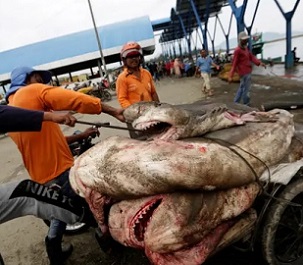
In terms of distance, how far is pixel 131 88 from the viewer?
11.8 ft

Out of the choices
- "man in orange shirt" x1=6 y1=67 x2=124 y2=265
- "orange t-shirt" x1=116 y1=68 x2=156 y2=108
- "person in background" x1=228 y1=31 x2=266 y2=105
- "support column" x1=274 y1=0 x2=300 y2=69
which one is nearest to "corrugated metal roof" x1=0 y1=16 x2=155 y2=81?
"support column" x1=274 y1=0 x2=300 y2=69

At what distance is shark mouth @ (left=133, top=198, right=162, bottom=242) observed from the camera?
1.67 meters

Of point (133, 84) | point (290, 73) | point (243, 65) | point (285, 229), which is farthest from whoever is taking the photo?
point (290, 73)

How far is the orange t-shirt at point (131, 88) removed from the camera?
3572mm

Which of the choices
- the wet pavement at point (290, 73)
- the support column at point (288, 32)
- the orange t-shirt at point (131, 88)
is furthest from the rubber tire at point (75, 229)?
the support column at point (288, 32)

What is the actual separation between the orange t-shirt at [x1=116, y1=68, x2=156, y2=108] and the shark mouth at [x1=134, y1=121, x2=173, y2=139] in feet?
5.28

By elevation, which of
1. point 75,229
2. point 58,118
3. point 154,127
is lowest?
point 75,229

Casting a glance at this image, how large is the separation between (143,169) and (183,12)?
29.0 m

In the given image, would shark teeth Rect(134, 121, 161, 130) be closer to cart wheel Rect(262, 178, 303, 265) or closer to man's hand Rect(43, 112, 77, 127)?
man's hand Rect(43, 112, 77, 127)

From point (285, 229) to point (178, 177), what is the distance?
1024 mm

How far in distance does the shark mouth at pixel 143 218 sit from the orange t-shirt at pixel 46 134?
92cm

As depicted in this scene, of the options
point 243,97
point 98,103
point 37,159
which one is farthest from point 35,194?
point 243,97

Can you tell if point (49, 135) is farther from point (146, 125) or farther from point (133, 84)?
point (133, 84)

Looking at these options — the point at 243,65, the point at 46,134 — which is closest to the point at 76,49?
the point at 243,65
